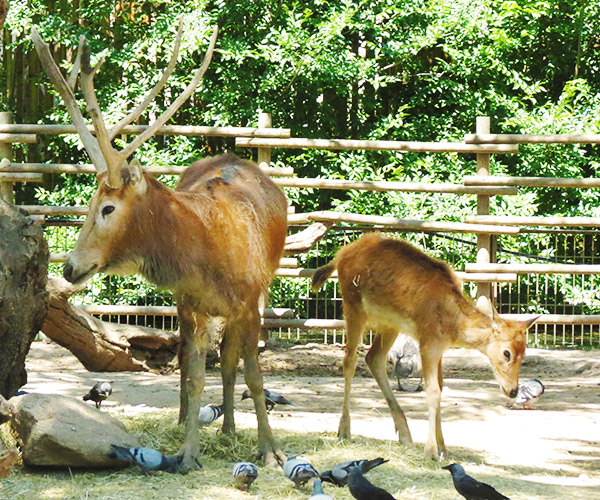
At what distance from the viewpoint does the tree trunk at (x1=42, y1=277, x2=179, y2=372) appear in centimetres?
823

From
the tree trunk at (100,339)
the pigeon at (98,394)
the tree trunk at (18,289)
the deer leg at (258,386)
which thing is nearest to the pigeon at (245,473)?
the deer leg at (258,386)

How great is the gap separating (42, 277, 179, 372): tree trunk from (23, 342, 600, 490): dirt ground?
0.64ft

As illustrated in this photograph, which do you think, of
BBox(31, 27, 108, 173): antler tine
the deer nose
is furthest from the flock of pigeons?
BBox(31, 27, 108, 173): antler tine

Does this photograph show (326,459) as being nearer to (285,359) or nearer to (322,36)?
(285,359)

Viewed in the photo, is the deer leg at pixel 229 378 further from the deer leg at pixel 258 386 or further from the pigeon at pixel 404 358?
the pigeon at pixel 404 358

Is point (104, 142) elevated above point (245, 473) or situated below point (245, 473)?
above

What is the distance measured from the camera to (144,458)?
529cm

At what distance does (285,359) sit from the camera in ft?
32.2

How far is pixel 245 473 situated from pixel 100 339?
4111 mm

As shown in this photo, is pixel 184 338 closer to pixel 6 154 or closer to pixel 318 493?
pixel 318 493

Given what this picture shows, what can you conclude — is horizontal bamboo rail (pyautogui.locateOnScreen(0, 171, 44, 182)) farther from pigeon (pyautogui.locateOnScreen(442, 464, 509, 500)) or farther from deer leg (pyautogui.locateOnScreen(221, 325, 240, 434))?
pigeon (pyautogui.locateOnScreen(442, 464, 509, 500))

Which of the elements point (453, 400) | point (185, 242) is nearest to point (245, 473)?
point (185, 242)

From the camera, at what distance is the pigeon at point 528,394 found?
764 cm

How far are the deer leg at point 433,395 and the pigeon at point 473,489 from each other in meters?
1.05
